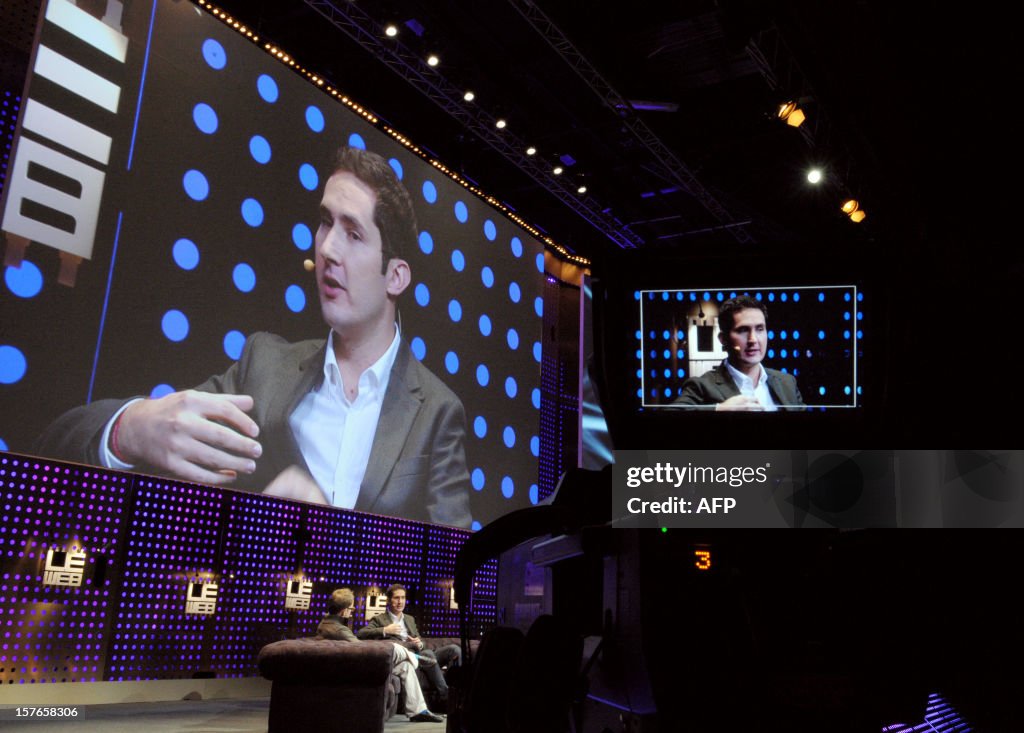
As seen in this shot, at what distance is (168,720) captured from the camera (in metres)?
4.78

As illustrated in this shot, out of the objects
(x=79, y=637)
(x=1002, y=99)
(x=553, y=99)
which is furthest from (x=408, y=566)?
(x=1002, y=99)

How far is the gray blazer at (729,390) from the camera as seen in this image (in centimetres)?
73

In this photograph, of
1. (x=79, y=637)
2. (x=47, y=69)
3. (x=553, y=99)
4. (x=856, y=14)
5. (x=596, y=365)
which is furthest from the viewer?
(x=553, y=99)

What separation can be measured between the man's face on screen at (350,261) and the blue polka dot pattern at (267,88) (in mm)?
781

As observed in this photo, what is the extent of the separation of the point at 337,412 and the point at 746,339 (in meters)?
5.99

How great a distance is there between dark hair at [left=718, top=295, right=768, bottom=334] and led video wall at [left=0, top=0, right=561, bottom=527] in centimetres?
496

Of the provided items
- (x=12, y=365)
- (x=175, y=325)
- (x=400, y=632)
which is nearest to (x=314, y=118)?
(x=175, y=325)

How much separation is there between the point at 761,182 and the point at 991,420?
844cm

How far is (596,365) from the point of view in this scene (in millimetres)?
771

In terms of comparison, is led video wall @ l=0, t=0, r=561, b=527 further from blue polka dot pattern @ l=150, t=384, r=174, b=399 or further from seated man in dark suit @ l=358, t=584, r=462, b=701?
seated man in dark suit @ l=358, t=584, r=462, b=701

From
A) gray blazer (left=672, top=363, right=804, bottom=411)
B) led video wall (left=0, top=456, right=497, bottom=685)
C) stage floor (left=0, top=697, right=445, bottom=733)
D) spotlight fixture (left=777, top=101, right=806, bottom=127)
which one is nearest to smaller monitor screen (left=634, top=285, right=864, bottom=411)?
gray blazer (left=672, top=363, right=804, bottom=411)

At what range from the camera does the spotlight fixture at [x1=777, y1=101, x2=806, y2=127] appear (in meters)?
6.19

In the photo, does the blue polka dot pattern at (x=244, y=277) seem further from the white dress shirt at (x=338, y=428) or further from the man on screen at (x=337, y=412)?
the white dress shirt at (x=338, y=428)

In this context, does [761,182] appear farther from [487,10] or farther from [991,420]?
[991,420]
